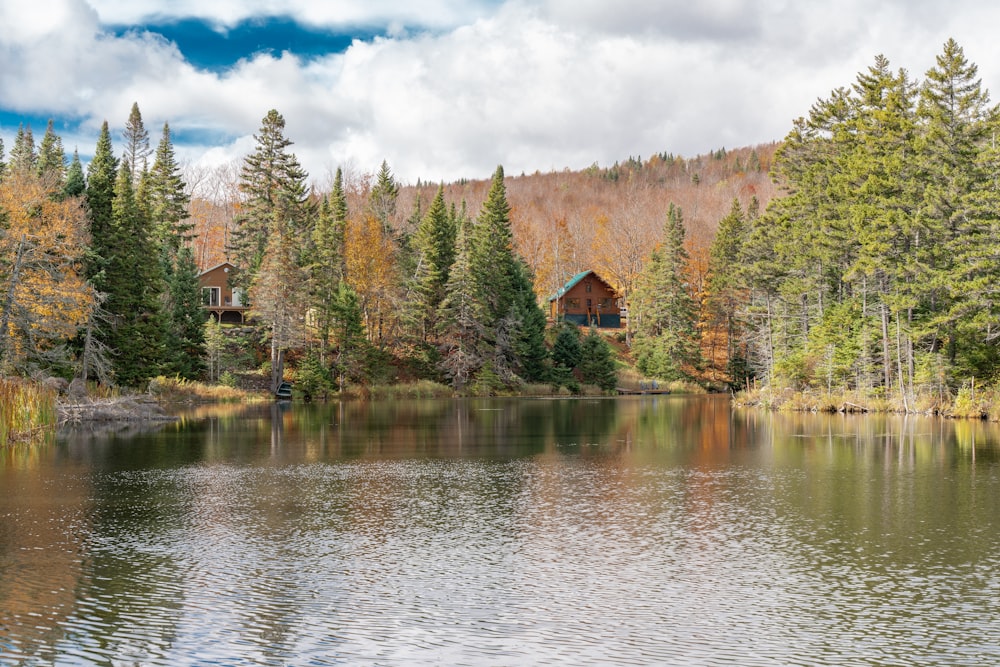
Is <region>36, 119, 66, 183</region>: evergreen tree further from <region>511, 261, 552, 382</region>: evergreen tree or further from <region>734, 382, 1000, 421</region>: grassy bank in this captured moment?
<region>734, 382, 1000, 421</region>: grassy bank

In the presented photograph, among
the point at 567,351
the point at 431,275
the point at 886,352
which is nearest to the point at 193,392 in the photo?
the point at 431,275

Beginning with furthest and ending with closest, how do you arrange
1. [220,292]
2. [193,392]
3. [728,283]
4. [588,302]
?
[588,302] < [728,283] < [220,292] < [193,392]

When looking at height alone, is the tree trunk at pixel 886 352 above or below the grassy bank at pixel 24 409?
above

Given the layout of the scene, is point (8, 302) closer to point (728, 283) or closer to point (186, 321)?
point (186, 321)

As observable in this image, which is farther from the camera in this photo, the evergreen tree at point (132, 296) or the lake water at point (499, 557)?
the evergreen tree at point (132, 296)

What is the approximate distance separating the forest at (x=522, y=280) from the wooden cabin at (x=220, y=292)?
2036 millimetres

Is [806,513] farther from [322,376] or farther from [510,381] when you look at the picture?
[510,381]

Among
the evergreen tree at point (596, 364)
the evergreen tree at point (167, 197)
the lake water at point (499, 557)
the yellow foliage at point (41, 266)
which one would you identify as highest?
the evergreen tree at point (167, 197)

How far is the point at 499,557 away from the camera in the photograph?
16344mm

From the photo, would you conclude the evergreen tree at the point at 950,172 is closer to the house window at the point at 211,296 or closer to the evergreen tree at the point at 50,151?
the house window at the point at 211,296

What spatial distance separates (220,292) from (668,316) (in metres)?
43.7

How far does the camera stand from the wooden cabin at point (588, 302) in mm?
110250

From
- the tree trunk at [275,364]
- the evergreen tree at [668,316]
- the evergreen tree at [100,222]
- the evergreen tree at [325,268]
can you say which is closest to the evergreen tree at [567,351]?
the evergreen tree at [668,316]

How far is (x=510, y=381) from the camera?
82.7 meters
